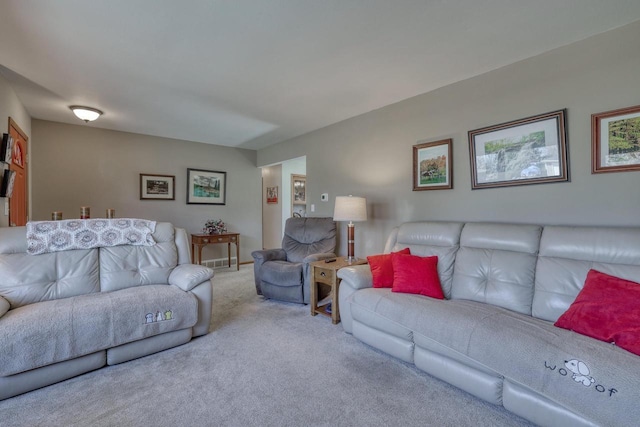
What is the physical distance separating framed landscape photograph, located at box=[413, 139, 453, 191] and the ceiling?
611 mm

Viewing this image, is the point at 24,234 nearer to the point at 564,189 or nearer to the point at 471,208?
the point at 471,208

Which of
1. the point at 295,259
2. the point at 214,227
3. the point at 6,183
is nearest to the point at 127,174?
the point at 214,227

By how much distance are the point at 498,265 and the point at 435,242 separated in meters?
0.58

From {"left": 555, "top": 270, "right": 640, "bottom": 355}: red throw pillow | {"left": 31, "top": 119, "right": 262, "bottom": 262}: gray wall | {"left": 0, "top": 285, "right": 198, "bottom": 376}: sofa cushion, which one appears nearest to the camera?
{"left": 555, "top": 270, "right": 640, "bottom": 355}: red throw pillow

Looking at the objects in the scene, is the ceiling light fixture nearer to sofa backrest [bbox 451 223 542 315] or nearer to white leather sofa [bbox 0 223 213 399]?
white leather sofa [bbox 0 223 213 399]

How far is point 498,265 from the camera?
2254 millimetres

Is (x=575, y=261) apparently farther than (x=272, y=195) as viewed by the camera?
No

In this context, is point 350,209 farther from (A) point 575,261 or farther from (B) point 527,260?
(A) point 575,261

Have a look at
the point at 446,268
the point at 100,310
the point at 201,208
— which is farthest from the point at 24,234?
the point at 446,268

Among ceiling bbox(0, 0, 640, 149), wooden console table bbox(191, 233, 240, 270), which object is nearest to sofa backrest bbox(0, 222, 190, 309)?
ceiling bbox(0, 0, 640, 149)

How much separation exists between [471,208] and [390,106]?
1.54 m

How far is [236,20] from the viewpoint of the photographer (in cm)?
194

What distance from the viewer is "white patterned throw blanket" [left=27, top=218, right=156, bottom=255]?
2.39 m

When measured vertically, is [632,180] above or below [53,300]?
above
